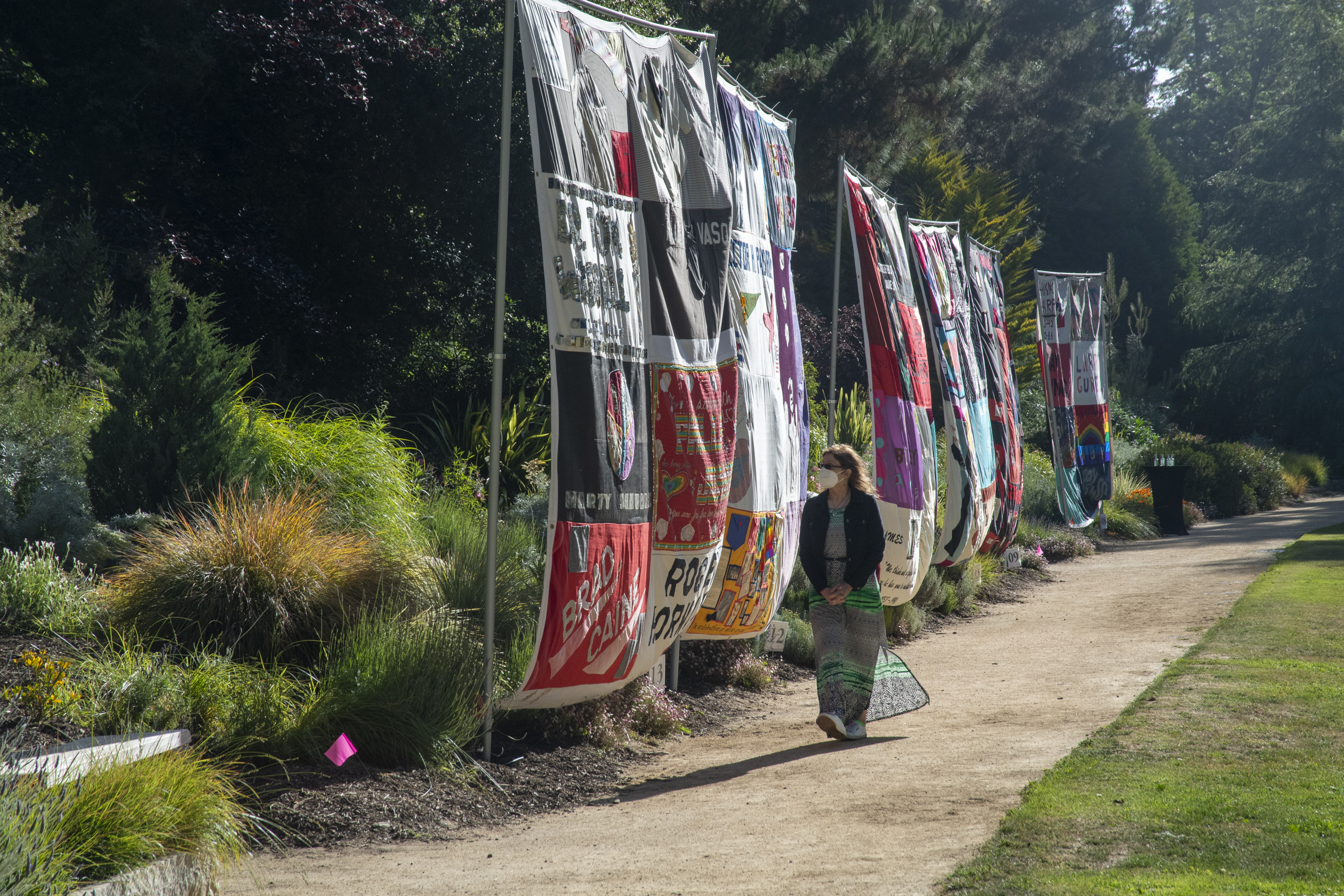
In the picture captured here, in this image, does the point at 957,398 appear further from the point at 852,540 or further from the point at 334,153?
the point at 334,153

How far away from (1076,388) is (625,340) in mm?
14062

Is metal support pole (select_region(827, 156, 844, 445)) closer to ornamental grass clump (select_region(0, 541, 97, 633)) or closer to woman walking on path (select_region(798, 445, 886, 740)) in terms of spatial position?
woman walking on path (select_region(798, 445, 886, 740))

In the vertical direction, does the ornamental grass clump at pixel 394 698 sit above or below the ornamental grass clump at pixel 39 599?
below

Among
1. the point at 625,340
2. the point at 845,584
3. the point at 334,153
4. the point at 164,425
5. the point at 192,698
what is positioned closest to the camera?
the point at 192,698

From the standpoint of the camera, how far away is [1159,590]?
1330cm

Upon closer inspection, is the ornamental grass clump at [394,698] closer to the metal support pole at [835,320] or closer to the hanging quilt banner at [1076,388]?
the metal support pole at [835,320]

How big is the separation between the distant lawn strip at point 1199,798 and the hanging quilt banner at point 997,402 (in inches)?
159

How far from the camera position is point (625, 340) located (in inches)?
231

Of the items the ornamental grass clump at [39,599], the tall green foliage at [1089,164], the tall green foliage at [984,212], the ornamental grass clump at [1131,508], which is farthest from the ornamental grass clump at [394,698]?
the tall green foliage at [1089,164]

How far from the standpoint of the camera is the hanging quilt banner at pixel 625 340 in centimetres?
536

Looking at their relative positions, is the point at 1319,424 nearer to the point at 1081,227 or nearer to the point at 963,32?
the point at 1081,227

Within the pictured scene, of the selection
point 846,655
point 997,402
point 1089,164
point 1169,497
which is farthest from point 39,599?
point 1089,164

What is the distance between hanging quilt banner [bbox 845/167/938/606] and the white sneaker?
183 centimetres

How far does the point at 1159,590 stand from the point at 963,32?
13.4m
